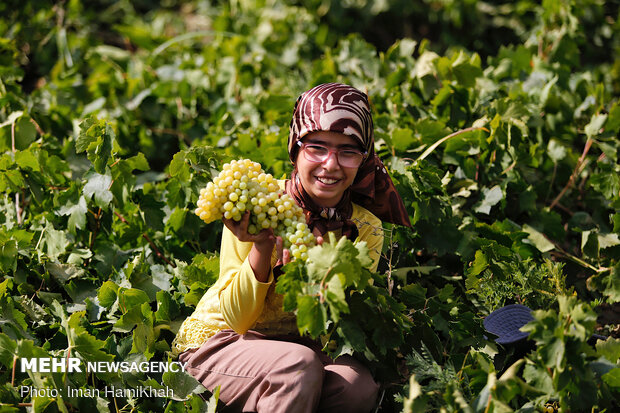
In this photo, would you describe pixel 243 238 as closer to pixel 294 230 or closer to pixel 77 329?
pixel 294 230

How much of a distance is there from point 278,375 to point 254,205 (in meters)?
0.48

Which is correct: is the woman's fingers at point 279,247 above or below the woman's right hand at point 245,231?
below

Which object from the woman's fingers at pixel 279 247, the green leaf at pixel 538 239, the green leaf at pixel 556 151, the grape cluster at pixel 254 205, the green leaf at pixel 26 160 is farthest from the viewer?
the green leaf at pixel 556 151

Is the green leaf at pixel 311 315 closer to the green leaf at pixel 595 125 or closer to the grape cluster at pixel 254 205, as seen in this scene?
the grape cluster at pixel 254 205

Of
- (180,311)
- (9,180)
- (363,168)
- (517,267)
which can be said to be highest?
(363,168)

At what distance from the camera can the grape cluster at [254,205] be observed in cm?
162

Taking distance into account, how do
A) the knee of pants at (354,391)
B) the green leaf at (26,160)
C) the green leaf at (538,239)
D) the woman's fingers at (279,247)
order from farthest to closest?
1. the green leaf at (538,239)
2. the green leaf at (26,160)
3. the knee of pants at (354,391)
4. the woman's fingers at (279,247)

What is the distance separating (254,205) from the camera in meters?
1.65

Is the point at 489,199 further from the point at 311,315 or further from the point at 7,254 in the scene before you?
the point at 7,254

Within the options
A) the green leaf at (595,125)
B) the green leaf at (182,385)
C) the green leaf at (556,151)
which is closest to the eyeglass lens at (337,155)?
the green leaf at (182,385)

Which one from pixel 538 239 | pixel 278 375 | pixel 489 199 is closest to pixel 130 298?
pixel 278 375

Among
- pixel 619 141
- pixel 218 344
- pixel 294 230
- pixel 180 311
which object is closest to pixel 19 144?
pixel 180 311

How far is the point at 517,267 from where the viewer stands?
2.29 m

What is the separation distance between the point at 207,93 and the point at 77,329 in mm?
1982
